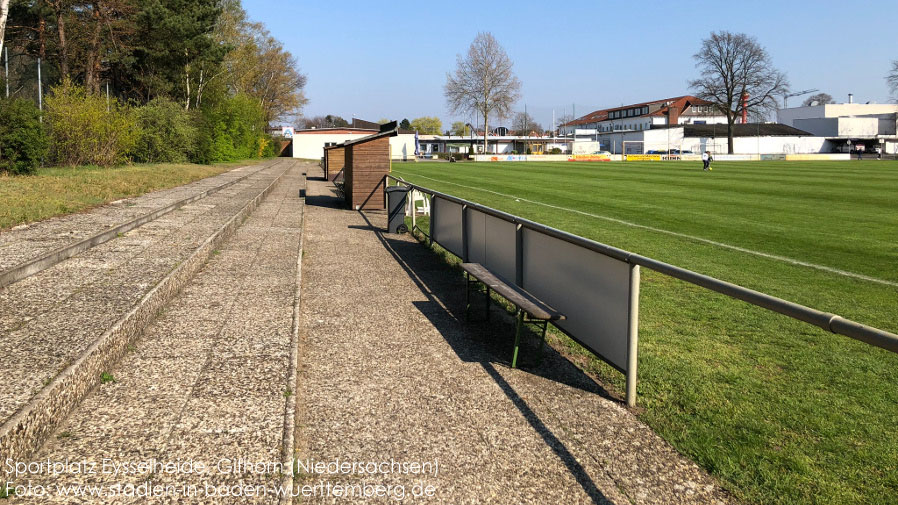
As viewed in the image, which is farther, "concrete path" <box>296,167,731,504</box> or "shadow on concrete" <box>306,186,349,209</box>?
"shadow on concrete" <box>306,186,349,209</box>

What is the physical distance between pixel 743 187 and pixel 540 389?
25304 millimetres

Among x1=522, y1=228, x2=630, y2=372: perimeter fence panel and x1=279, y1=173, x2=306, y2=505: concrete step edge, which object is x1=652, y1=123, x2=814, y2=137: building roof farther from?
x1=279, y1=173, x2=306, y2=505: concrete step edge

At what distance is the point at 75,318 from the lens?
210 inches

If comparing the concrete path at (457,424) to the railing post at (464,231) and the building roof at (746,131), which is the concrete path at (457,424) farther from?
the building roof at (746,131)

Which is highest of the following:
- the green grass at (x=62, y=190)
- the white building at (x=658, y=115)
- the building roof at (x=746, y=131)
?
the white building at (x=658, y=115)


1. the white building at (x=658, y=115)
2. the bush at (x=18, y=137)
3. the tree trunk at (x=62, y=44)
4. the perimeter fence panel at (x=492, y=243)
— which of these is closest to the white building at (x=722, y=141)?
the white building at (x=658, y=115)

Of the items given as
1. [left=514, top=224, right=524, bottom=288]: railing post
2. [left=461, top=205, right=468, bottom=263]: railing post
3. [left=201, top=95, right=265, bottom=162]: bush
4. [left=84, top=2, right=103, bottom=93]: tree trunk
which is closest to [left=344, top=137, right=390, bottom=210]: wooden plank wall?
[left=461, top=205, right=468, bottom=263]: railing post

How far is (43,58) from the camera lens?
103 feet

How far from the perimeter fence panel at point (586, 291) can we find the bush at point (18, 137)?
17746mm

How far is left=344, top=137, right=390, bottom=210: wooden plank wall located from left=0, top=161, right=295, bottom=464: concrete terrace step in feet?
27.5

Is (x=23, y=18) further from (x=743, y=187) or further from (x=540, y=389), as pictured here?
(x=540, y=389)

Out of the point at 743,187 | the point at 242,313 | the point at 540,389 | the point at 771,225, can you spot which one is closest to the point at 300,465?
the point at 540,389

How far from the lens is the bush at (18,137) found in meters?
19.0

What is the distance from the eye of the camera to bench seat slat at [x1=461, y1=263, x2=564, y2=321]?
5.21m
